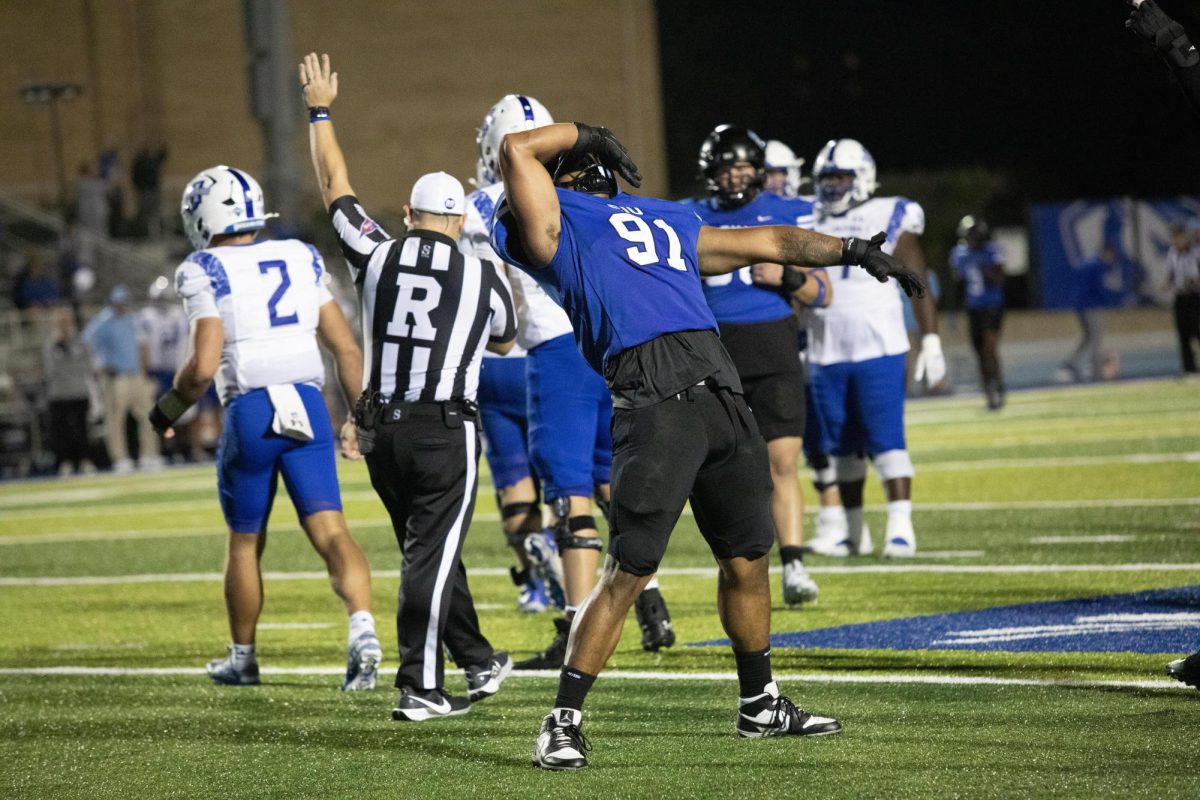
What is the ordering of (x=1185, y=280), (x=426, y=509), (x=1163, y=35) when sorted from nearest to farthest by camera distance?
(x=1163, y=35)
(x=426, y=509)
(x=1185, y=280)

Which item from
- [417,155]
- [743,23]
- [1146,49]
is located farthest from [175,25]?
[1146,49]

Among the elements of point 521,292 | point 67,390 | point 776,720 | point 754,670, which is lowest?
point 67,390

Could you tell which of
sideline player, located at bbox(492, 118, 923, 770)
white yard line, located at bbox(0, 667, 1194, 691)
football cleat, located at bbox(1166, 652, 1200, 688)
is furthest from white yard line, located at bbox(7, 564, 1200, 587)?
sideline player, located at bbox(492, 118, 923, 770)

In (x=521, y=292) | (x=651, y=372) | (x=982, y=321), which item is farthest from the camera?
(x=982, y=321)

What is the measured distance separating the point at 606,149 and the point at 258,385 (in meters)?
2.12

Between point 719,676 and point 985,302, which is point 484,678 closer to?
point 719,676

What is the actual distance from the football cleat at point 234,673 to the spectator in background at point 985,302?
14.4 metres

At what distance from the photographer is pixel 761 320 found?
8.89 meters

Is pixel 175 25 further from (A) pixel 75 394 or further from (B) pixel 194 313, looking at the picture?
(B) pixel 194 313

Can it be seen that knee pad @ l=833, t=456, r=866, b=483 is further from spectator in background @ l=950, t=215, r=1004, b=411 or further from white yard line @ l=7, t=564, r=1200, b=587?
spectator in background @ l=950, t=215, r=1004, b=411

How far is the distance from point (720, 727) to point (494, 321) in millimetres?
1739

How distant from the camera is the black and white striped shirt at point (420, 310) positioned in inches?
254

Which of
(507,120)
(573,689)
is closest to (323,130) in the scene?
(507,120)

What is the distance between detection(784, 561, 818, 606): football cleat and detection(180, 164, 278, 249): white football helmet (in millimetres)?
2869
